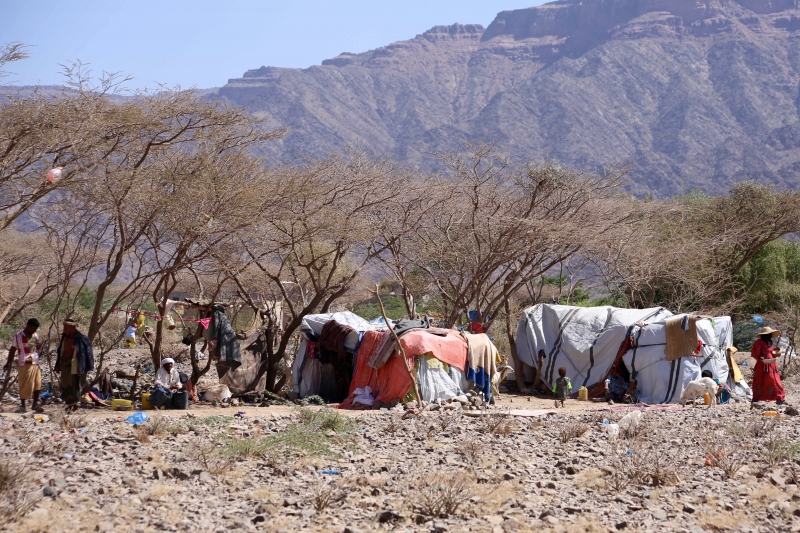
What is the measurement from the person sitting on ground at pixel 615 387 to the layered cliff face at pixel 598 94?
255ft

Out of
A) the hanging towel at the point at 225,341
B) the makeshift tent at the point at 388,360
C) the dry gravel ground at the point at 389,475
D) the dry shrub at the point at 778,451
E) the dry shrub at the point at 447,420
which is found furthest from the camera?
the hanging towel at the point at 225,341

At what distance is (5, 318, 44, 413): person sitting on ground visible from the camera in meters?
11.0

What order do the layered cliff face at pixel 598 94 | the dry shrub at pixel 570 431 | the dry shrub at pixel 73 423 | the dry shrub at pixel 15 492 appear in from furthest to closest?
the layered cliff face at pixel 598 94, the dry shrub at pixel 570 431, the dry shrub at pixel 73 423, the dry shrub at pixel 15 492

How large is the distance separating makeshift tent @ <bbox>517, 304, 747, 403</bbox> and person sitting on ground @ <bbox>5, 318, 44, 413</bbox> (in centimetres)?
848

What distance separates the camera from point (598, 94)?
395 ft

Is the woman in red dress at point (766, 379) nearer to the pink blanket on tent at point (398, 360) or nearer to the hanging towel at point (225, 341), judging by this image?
the pink blanket on tent at point (398, 360)

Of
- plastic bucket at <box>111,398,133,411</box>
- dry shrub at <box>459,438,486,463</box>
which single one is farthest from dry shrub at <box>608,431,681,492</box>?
plastic bucket at <box>111,398,133,411</box>

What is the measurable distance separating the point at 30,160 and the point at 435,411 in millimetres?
5901

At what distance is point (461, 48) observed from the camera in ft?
567

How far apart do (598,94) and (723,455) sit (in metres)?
118

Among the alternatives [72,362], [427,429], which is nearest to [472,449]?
[427,429]

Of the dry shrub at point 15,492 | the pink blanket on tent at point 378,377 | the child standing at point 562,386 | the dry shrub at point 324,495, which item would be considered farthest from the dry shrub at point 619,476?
the child standing at point 562,386

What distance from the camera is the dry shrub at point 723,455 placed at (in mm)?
7758

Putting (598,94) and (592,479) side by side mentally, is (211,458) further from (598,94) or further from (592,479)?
(598,94)
